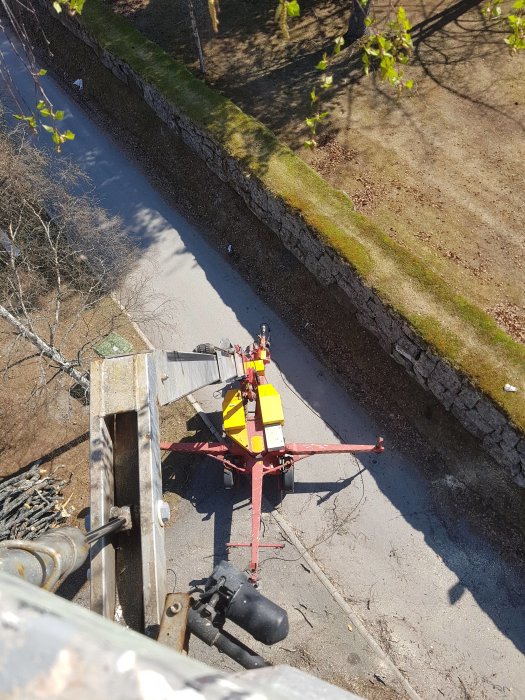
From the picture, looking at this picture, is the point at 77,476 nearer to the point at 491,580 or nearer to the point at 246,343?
the point at 246,343

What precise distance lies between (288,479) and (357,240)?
20.4ft

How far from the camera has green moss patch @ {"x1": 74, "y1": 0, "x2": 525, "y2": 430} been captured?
35.5 feet

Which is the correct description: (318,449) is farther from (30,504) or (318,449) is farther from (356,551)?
(30,504)

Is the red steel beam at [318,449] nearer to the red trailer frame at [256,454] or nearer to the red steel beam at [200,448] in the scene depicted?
the red trailer frame at [256,454]

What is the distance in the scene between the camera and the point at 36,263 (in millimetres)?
14773

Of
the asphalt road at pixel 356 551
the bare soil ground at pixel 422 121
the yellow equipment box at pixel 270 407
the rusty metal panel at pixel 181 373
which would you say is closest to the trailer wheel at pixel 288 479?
the asphalt road at pixel 356 551

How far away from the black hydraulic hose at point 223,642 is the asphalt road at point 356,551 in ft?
20.4

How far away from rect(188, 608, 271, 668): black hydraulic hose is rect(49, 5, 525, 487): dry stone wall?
7904mm

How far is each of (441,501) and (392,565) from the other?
1788mm

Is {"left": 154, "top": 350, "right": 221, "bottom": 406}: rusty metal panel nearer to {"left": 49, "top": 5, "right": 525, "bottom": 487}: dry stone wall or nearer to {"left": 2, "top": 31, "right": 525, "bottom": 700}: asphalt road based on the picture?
{"left": 2, "top": 31, "right": 525, "bottom": 700}: asphalt road

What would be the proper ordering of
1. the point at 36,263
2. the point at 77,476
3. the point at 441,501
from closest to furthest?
the point at 441,501, the point at 77,476, the point at 36,263

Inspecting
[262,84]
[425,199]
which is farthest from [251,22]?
[425,199]

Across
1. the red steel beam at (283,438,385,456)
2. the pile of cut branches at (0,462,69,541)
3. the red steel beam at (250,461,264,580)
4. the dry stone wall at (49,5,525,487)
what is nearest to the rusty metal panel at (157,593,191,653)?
the red steel beam at (250,461,264,580)

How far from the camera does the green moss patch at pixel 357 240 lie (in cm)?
1081
